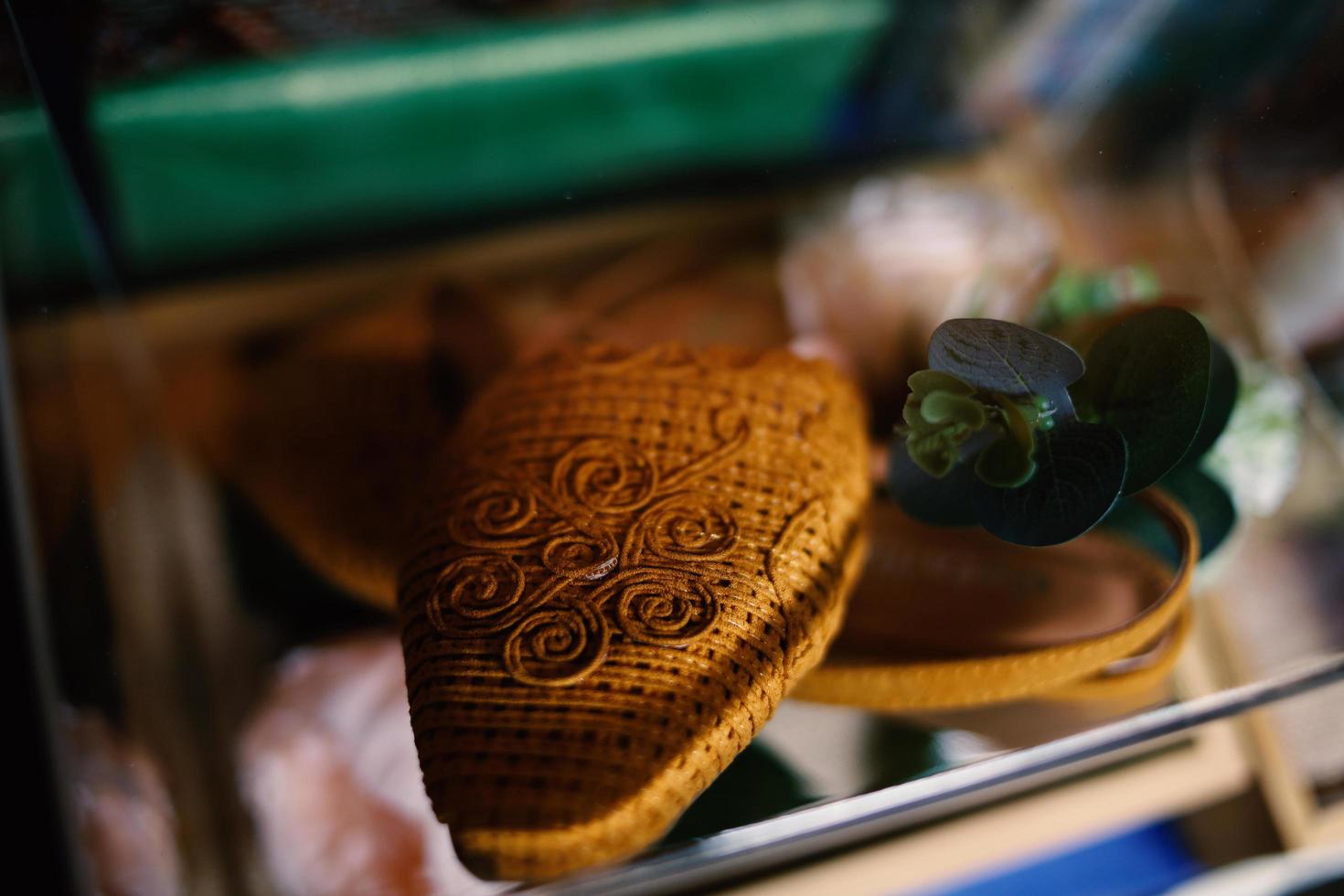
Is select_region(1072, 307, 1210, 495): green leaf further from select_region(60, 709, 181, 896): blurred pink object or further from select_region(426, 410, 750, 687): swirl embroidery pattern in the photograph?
select_region(60, 709, 181, 896): blurred pink object

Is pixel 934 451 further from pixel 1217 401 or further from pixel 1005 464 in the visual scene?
pixel 1217 401

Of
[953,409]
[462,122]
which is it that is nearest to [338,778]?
[953,409]

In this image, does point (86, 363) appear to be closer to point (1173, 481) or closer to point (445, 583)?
point (445, 583)

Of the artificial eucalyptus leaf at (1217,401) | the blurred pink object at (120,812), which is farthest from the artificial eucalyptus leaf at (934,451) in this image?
the blurred pink object at (120,812)

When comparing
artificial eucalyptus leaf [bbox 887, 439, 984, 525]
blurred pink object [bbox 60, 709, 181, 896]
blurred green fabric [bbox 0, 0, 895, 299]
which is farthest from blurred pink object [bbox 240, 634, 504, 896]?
blurred green fabric [bbox 0, 0, 895, 299]

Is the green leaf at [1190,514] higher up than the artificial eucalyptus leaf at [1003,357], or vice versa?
the artificial eucalyptus leaf at [1003,357]

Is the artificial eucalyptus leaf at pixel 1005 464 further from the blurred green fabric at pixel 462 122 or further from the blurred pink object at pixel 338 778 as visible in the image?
the blurred green fabric at pixel 462 122

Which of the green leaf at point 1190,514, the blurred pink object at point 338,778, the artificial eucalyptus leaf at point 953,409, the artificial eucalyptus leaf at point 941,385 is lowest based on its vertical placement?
the blurred pink object at point 338,778
